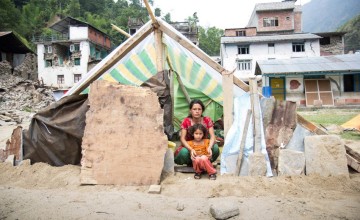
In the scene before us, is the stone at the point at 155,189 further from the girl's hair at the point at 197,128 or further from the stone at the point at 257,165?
the stone at the point at 257,165

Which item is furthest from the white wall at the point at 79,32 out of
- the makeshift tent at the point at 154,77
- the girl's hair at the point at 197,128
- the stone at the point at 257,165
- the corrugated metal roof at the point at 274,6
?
the stone at the point at 257,165

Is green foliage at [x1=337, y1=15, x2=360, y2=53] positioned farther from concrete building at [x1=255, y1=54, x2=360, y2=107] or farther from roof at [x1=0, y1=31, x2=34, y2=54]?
roof at [x1=0, y1=31, x2=34, y2=54]

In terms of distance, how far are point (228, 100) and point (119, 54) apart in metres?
1.97

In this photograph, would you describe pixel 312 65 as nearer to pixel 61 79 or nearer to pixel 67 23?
pixel 61 79

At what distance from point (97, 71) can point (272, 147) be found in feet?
9.65

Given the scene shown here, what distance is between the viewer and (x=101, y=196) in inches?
102

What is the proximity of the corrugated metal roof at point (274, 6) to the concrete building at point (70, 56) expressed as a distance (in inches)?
833

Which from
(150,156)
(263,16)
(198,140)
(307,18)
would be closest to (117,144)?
(150,156)

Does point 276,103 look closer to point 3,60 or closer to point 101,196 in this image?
point 101,196

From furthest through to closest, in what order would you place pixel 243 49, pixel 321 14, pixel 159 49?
pixel 321 14
pixel 243 49
pixel 159 49

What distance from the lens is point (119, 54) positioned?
A: 163 inches

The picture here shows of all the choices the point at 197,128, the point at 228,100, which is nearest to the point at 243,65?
the point at 228,100

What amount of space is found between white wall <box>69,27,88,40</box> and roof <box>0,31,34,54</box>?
22.9 ft

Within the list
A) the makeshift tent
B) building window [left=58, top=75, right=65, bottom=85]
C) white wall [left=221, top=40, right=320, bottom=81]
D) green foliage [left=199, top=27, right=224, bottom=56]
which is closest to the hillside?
green foliage [left=199, top=27, right=224, bottom=56]
